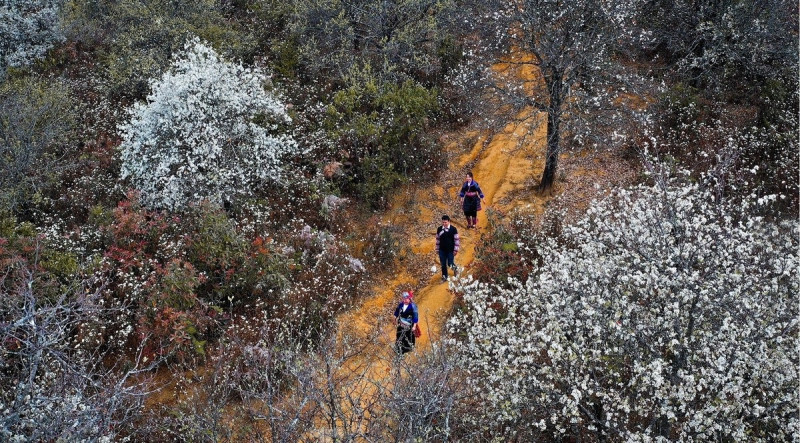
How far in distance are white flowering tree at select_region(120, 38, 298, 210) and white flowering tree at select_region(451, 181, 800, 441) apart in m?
8.23

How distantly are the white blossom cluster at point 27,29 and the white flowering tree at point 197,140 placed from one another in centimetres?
984

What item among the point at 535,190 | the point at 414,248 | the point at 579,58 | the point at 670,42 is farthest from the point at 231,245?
the point at 670,42

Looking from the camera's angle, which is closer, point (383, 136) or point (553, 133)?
point (553, 133)

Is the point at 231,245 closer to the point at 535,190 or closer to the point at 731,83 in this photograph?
the point at 535,190

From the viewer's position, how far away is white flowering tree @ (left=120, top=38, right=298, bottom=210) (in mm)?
14609

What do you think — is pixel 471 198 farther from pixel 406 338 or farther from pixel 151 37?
pixel 151 37

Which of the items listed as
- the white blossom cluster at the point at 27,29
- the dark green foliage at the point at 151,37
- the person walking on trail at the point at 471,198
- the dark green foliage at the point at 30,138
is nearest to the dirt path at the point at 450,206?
the person walking on trail at the point at 471,198

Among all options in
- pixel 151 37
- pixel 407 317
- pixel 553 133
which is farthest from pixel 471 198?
pixel 151 37

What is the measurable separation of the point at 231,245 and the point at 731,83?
17228 millimetres

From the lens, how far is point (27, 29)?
71.7ft

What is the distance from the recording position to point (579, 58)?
15.7 metres

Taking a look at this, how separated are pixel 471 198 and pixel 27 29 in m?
18.3

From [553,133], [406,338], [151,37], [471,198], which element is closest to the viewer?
[406,338]

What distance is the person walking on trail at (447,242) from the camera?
13414 mm
